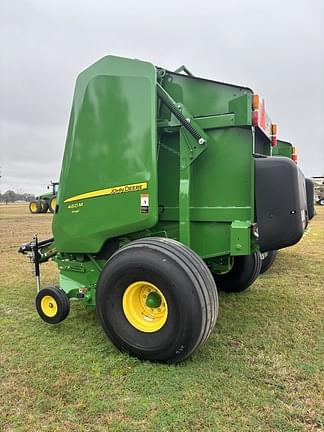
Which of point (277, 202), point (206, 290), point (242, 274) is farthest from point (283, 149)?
point (206, 290)

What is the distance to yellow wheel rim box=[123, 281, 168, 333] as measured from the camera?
9.17ft

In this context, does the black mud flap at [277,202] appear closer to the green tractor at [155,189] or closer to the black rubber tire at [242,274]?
the green tractor at [155,189]

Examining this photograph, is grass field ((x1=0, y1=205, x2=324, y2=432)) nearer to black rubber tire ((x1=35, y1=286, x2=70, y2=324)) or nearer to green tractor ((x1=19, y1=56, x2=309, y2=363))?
black rubber tire ((x1=35, y1=286, x2=70, y2=324))

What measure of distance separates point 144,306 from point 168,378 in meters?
0.60

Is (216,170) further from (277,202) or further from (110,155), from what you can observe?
(110,155)

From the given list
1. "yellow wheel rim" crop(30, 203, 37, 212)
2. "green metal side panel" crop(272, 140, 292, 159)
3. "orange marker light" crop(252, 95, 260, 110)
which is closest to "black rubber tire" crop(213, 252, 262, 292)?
"green metal side panel" crop(272, 140, 292, 159)

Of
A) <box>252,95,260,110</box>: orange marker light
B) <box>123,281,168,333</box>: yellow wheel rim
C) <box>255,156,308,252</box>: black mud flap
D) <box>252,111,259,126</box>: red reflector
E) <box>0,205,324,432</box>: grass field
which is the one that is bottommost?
<box>0,205,324,432</box>: grass field

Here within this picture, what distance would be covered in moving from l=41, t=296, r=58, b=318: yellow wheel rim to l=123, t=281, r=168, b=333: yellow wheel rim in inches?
34.2

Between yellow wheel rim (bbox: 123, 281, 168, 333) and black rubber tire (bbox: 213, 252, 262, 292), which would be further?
black rubber tire (bbox: 213, 252, 262, 292)

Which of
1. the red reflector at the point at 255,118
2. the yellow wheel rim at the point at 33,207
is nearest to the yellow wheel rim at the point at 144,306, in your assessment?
the red reflector at the point at 255,118

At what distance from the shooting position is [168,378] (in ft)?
8.16

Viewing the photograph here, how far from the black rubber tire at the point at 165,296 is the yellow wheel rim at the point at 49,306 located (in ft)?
2.21

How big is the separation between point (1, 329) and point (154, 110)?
2462mm

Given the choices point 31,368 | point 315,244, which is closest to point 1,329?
point 31,368
